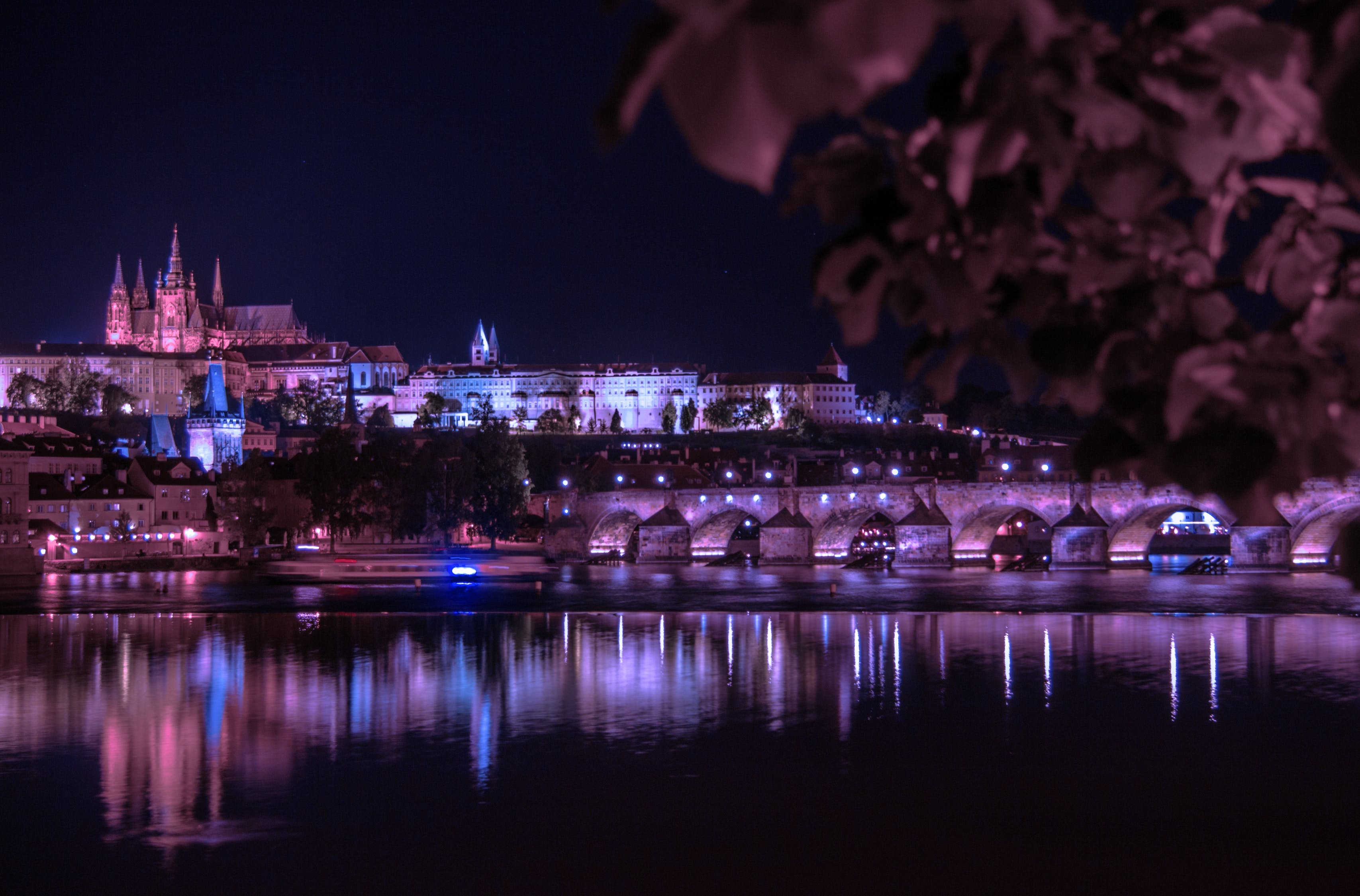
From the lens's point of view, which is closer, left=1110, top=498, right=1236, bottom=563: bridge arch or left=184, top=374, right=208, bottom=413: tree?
left=1110, top=498, right=1236, bottom=563: bridge arch

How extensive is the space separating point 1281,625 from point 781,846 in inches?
785

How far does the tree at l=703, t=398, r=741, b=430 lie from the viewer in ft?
368

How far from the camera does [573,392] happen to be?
122 meters

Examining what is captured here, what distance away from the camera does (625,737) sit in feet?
53.0

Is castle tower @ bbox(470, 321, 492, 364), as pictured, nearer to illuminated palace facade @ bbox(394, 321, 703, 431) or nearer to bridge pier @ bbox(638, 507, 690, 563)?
illuminated palace facade @ bbox(394, 321, 703, 431)

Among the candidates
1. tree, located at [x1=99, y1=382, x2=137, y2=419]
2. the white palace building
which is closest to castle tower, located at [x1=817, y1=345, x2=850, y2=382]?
the white palace building

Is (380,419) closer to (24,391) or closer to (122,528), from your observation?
(24,391)

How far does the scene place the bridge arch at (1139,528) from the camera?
44.0 metres

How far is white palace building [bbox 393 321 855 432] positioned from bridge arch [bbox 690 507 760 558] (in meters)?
61.9

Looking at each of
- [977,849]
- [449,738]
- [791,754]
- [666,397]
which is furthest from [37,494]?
[666,397]

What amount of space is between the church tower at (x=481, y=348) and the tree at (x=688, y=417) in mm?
39737

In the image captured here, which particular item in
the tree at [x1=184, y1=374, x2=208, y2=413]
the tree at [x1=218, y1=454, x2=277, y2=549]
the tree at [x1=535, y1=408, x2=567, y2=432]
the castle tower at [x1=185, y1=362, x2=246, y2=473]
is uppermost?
the tree at [x1=184, y1=374, x2=208, y2=413]

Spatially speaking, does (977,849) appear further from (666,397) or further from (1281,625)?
(666,397)

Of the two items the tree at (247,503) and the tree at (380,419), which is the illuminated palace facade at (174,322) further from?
the tree at (247,503)
